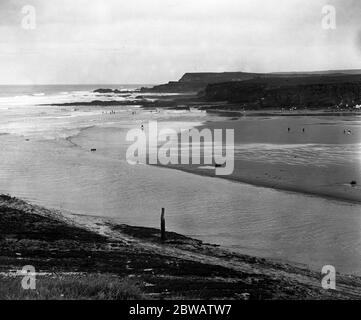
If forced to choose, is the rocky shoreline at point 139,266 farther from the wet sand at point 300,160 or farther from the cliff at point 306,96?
the cliff at point 306,96

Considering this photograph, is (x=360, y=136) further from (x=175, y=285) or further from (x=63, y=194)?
(x=175, y=285)

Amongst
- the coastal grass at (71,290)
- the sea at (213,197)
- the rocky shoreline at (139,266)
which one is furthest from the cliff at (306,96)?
the coastal grass at (71,290)

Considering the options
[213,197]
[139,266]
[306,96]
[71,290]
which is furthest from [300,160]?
[306,96]

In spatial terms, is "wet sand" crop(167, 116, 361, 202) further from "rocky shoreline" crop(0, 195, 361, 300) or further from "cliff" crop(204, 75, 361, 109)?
"cliff" crop(204, 75, 361, 109)

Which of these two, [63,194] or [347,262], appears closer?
[347,262]

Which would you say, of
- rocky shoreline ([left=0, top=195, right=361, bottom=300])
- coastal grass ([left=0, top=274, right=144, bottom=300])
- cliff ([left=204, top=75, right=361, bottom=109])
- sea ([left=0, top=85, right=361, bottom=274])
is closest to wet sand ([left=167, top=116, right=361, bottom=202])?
sea ([left=0, top=85, right=361, bottom=274])

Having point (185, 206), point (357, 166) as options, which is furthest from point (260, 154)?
point (185, 206)
